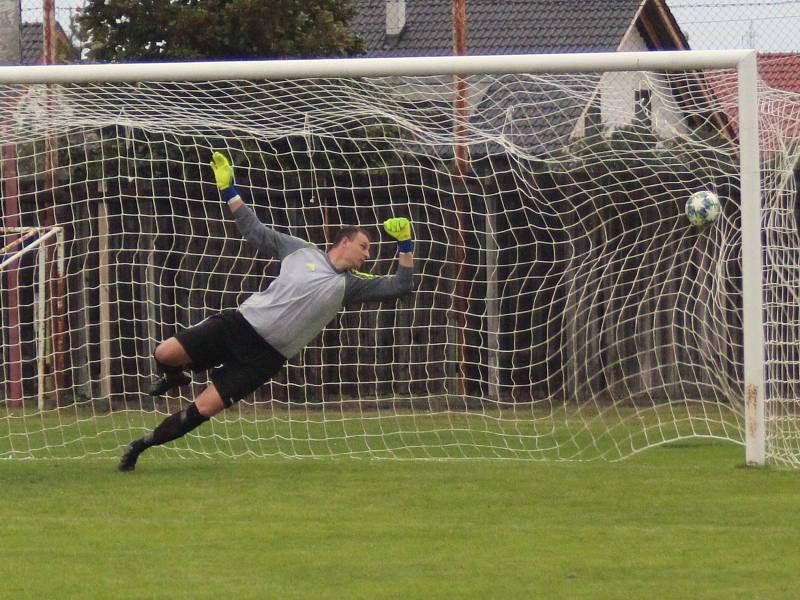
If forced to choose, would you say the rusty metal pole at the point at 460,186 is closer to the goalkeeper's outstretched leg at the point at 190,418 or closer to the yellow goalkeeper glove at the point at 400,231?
the yellow goalkeeper glove at the point at 400,231

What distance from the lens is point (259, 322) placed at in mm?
9359

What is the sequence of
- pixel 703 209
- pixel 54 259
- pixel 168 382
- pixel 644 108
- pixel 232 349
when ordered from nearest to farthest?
1. pixel 232 349
2. pixel 168 382
3. pixel 703 209
4. pixel 644 108
5. pixel 54 259

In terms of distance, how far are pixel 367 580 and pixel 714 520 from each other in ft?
7.37

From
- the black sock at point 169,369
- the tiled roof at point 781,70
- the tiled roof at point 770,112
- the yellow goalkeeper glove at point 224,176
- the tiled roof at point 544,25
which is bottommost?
the black sock at point 169,369

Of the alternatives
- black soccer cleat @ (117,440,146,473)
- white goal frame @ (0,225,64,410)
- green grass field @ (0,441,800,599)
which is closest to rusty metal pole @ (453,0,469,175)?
green grass field @ (0,441,800,599)

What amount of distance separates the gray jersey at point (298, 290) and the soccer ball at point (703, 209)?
1.99 m

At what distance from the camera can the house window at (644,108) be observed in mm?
11836

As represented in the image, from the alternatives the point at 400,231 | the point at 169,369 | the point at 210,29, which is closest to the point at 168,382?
the point at 169,369

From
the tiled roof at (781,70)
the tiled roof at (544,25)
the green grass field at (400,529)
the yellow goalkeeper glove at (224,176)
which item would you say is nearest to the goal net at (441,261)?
the yellow goalkeeper glove at (224,176)

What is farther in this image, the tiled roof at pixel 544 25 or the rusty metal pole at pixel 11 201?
the tiled roof at pixel 544 25

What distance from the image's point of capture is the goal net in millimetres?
11078

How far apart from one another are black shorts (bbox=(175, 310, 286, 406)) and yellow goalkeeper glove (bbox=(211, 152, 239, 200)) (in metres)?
0.75

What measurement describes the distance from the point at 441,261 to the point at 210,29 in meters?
4.52

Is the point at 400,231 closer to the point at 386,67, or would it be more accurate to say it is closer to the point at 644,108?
the point at 386,67
